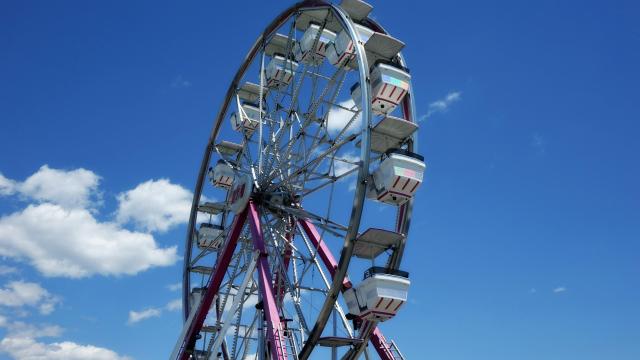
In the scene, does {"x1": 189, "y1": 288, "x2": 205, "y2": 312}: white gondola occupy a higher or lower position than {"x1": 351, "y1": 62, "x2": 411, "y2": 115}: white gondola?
lower

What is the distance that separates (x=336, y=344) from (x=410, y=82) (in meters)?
6.99

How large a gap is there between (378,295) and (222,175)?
9858 mm

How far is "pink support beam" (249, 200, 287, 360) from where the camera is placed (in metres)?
14.0

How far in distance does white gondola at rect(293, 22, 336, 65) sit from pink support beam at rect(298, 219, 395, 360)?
499 cm

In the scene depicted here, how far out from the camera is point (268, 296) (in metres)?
15.1

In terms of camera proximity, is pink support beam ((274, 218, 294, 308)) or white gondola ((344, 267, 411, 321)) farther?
pink support beam ((274, 218, 294, 308))

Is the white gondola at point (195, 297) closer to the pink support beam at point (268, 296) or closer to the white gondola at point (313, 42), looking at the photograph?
the pink support beam at point (268, 296)

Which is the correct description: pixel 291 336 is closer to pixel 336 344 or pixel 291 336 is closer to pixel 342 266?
pixel 336 344

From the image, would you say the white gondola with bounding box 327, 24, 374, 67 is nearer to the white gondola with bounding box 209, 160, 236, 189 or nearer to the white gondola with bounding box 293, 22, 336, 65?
the white gondola with bounding box 293, 22, 336, 65

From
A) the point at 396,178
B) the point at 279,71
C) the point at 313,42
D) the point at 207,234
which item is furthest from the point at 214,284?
the point at 313,42

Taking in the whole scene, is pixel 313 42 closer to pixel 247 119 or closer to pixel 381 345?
pixel 247 119

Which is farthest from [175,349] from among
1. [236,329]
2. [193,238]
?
[193,238]

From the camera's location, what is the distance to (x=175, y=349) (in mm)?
19422

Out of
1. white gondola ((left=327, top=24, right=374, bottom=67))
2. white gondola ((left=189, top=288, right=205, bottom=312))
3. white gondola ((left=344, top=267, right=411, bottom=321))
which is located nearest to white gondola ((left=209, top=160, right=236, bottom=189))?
white gondola ((left=189, top=288, right=205, bottom=312))
